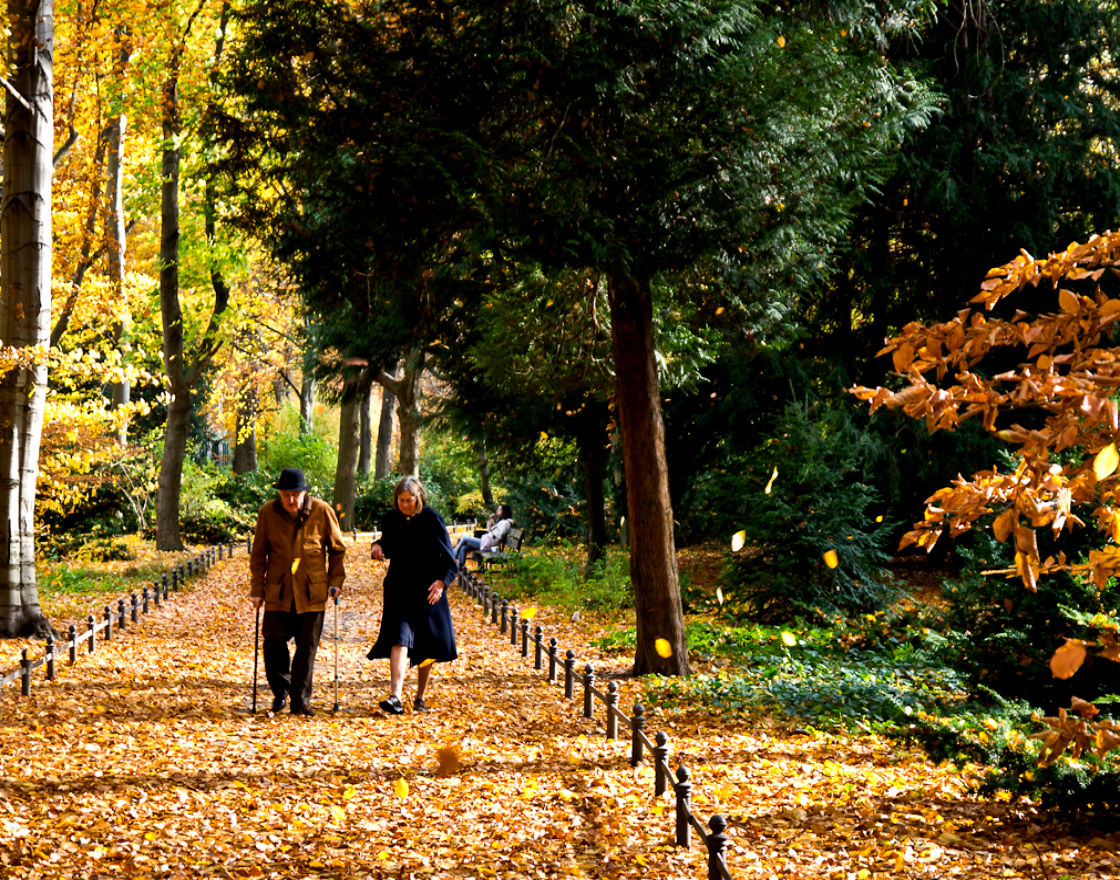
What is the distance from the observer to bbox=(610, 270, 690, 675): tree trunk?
31.8 feet

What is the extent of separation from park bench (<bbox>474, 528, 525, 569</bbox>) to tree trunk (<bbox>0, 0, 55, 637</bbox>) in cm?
919

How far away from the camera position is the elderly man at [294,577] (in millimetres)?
8141

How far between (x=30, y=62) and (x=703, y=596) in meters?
11.4

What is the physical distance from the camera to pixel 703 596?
52.3 ft

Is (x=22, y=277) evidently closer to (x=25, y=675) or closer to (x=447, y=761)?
(x=25, y=675)

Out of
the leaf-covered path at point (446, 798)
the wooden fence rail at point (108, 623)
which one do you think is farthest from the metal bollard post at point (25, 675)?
the leaf-covered path at point (446, 798)

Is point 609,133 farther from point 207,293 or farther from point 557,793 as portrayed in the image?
point 207,293

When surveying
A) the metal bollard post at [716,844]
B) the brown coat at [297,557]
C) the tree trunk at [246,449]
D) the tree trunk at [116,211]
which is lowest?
the metal bollard post at [716,844]

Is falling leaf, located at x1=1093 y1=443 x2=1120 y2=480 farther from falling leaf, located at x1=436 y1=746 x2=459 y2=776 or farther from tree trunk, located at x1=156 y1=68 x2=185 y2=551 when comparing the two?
tree trunk, located at x1=156 y1=68 x2=185 y2=551

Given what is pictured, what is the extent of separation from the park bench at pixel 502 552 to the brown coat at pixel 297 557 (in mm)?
10846

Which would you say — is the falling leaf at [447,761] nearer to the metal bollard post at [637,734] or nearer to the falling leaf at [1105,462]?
the metal bollard post at [637,734]

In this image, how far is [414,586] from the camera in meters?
8.54

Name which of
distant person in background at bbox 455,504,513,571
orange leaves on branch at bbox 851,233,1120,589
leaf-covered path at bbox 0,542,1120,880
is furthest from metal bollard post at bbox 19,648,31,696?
distant person in background at bbox 455,504,513,571

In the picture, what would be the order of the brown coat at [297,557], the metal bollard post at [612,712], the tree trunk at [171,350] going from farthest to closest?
the tree trunk at [171,350] → the brown coat at [297,557] → the metal bollard post at [612,712]
